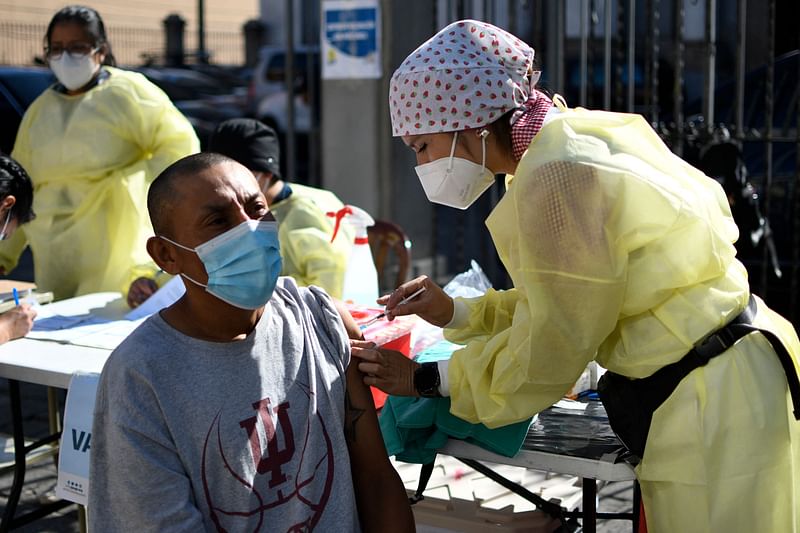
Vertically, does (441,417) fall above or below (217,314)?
below

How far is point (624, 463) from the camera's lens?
6.62 feet

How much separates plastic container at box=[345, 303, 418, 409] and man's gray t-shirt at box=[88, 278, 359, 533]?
316mm

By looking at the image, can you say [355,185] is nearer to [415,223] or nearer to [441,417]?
[415,223]

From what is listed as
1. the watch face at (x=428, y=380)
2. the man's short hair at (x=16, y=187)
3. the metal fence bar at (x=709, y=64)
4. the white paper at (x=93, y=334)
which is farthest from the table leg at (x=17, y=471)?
the metal fence bar at (x=709, y=64)

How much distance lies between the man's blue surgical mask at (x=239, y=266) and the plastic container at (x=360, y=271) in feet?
4.56

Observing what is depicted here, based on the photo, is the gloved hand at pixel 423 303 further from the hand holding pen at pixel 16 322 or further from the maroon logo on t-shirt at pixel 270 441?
the hand holding pen at pixel 16 322

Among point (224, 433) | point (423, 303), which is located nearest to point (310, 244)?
point (423, 303)

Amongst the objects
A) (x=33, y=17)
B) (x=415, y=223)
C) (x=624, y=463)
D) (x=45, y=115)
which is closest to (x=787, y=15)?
(x=415, y=223)

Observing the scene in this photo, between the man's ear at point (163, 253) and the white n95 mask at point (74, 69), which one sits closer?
the man's ear at point (163, 253)

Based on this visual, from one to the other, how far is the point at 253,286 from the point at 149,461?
40 cm

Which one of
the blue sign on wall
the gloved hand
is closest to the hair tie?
the gloved hand

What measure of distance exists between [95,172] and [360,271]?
4.21ft

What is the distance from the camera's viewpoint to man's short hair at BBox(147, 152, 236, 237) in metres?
1.97

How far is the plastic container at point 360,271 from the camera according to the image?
3.41 metres
